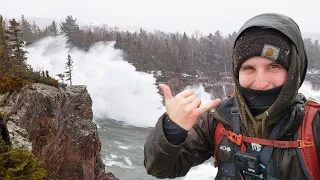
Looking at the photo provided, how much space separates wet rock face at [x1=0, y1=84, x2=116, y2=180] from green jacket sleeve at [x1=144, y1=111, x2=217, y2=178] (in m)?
7.98

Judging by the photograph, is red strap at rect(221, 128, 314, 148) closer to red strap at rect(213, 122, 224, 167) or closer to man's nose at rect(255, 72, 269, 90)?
red strap at rect(213, 122, 224, 167)

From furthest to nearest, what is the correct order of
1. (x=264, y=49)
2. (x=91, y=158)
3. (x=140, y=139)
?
(x=140, y=139) < (x=91, y=158) < (x=264, y=49)

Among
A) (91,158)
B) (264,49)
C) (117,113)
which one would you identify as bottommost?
(117,113)

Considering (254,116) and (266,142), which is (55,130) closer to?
(254,116)

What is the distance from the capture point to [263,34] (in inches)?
89.7

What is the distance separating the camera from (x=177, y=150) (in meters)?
2.15

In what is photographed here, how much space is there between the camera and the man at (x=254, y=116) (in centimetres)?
208

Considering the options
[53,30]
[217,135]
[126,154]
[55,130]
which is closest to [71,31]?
[53,30]

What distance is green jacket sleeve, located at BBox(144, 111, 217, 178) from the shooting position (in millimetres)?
2150

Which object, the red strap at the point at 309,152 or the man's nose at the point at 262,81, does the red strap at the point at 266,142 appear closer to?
the red strap at the point at 309,152

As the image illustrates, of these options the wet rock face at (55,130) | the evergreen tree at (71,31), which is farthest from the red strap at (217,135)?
the evergreen tree at (71,31)

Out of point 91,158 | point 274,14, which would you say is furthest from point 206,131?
point 91,158

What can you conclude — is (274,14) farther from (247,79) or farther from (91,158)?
(91,158)

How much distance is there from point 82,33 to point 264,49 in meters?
92.8
